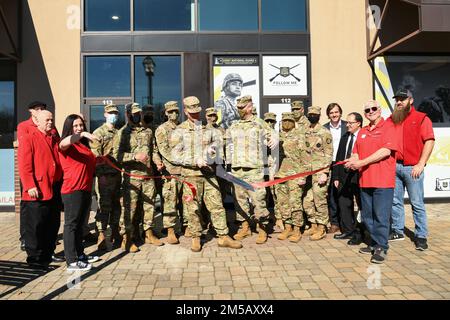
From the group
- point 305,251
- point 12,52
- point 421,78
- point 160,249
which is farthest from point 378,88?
point 12,52

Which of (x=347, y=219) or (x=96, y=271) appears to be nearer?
(x=96, y=271)

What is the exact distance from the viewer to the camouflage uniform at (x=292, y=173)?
5570 millimetres

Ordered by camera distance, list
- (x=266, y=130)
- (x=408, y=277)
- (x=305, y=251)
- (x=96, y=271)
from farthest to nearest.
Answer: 1. (x=266, y=130)
2. (x=305, y=251)
3. (x=96, y=271)
4. (x=408, y=277)

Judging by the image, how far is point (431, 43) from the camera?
8.55 meters

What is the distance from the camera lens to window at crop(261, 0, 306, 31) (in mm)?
8727

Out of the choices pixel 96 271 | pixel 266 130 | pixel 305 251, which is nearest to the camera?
pixel 96 271

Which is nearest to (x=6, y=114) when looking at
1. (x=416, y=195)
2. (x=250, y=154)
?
(x=250, y=154)

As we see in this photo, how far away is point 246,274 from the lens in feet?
13.7

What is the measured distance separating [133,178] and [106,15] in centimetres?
520

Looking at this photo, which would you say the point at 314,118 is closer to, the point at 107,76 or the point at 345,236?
the point at 345,236

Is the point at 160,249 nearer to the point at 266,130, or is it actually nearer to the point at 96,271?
the point at 96,271

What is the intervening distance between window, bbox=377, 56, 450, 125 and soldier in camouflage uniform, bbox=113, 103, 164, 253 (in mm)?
6568

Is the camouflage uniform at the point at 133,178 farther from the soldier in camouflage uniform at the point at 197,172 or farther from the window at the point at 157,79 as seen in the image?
the window at the point at 157,79

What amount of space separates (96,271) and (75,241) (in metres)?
0.45
